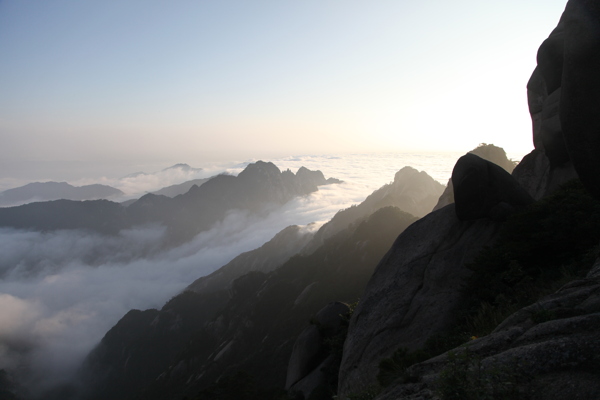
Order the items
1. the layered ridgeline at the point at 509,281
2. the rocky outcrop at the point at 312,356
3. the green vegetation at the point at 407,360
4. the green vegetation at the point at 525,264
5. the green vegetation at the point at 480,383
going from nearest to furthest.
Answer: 1. the green vegetation at the point at 480,383
2. the layered ridgeline at the point at 509,281
3. the green vegetation at the point at 407,360
4. the green vegetation at the point at 525,264
5. the rocky outcrop at the point at 312,356

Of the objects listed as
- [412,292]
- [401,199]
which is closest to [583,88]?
[412,292]

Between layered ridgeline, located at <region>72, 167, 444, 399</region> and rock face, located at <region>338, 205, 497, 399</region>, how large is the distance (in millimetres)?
5940

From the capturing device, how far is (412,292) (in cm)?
1680

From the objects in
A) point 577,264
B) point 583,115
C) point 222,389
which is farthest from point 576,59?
point 222,389

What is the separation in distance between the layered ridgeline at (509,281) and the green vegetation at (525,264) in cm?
5

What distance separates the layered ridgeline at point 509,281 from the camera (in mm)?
5715

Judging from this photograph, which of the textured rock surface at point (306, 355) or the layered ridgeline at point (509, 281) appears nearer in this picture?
the layered ridgeline at point (509, 281)

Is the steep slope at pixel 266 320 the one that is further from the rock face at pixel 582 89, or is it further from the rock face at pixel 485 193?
the rock face at pixel 582 89

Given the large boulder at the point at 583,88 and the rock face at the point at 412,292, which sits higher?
the large boulder at the point at 583,88

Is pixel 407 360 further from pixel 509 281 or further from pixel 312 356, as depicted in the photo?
pixel 312 356

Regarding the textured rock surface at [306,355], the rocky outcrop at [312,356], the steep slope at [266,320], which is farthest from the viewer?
the steep slope at [266,320]

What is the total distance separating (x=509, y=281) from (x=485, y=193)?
21.5ft

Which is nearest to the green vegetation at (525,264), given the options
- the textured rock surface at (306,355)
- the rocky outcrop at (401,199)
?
the textured rock surface at (306,355)

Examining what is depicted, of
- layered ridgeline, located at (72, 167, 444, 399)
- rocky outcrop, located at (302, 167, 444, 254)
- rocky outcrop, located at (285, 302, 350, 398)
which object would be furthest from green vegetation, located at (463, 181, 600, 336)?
rocky outcrop, located at (302, 167, 444, 254)
